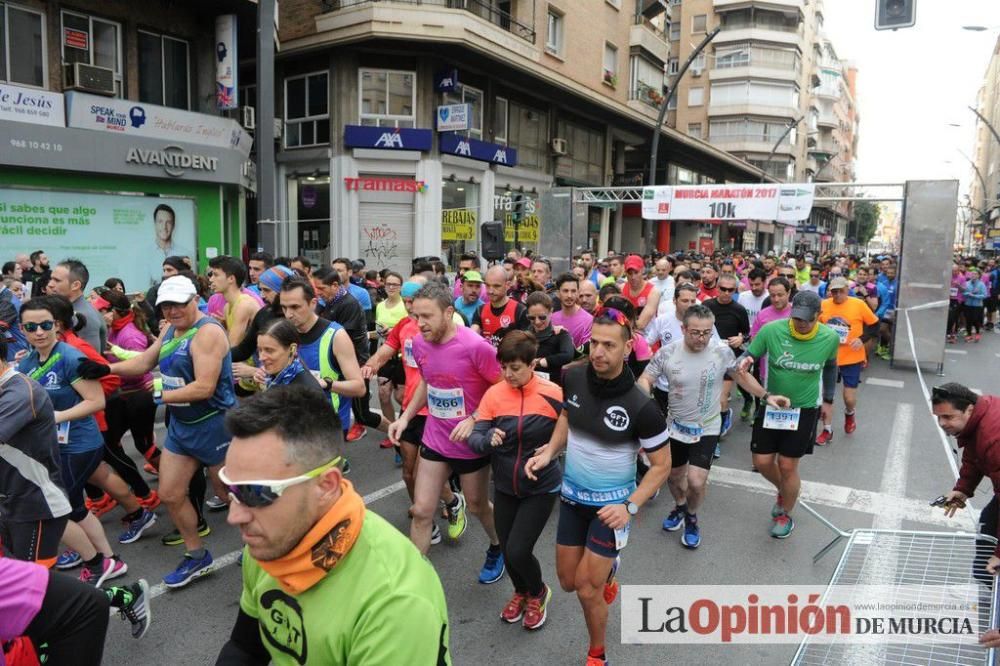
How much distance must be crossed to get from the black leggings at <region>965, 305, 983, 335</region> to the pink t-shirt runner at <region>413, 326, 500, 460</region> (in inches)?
706

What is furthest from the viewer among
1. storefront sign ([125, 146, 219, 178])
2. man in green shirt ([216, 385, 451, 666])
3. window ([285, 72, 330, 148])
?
window ([285, 72, 330, 148])

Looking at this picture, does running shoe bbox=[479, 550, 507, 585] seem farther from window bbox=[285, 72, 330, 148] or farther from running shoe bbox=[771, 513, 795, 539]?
window bbox=[285, 72, 330, 148]

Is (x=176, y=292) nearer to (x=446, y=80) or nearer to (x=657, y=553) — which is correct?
(x=657, y=553)

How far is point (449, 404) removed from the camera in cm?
446

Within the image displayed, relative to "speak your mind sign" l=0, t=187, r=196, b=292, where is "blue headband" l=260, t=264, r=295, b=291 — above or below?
below

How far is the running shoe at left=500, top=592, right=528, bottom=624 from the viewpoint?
4.03 meters

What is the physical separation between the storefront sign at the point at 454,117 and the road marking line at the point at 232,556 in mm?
15212

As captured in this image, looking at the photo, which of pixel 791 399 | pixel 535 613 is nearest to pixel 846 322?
pixel 791 399

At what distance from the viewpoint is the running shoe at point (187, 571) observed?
14.2 ft

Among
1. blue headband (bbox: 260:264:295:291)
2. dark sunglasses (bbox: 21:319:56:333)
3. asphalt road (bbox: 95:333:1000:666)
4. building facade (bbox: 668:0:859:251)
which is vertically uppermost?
building facade (bbox: 668:0:859:251)

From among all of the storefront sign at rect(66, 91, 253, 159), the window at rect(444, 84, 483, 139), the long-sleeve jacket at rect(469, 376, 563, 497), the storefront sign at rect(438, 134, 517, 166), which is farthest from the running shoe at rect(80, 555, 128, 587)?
the window at rect(444, 84, 483, 139)

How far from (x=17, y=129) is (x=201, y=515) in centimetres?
1166

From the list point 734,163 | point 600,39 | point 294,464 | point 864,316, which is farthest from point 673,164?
point 294,464

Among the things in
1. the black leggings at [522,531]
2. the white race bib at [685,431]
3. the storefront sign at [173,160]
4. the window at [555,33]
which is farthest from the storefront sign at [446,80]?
the black leggings at [522,531]
